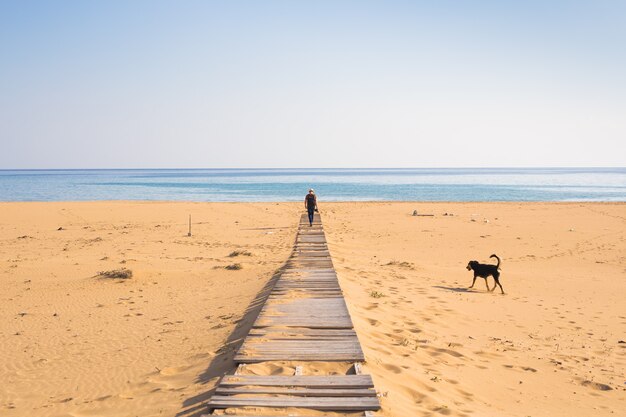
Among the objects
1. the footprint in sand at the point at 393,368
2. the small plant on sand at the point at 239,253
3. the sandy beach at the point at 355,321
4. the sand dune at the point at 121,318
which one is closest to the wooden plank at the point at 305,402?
the sandy beach at the point at 355,321

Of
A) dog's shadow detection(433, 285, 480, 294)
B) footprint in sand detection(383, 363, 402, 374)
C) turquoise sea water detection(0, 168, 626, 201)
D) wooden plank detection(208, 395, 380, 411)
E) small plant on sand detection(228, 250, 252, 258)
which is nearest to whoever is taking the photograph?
wooden plank detection(208, 395, 380, 411)

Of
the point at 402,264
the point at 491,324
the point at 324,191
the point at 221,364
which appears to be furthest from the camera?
the point at 324,191

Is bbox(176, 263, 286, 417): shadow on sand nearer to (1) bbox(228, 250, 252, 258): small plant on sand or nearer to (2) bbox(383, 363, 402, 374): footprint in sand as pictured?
(2) bbox(383, 363, 402, 374): footprint in sand

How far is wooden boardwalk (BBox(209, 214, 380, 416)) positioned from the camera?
13.9 feet

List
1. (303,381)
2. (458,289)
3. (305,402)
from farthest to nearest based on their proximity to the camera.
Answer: (458,289) → (303,381) → (305,402)

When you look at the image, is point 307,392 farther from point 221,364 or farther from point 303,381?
point 221,364

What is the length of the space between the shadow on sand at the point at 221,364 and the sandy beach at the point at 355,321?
28 mm

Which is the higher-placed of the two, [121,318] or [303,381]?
[303,381]

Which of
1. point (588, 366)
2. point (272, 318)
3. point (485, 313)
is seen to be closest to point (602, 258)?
point (485, 313)

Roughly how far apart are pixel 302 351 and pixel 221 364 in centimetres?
113

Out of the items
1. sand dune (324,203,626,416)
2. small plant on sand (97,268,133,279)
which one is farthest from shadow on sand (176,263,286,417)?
small plant on sand (97,268,133,279)

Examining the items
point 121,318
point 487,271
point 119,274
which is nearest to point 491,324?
point 487,271

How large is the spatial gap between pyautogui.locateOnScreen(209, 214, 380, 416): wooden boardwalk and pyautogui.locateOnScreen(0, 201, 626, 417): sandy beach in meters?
0.29

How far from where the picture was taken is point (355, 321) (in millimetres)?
7633
